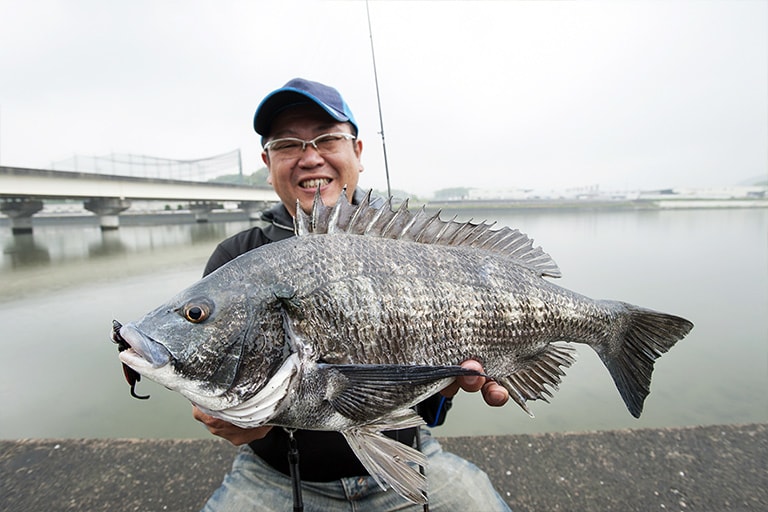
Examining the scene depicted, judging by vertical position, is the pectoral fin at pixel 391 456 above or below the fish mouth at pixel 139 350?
below

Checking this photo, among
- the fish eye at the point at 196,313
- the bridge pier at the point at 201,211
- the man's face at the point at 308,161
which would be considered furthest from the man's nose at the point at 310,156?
the bridge pier at the point at 201,211

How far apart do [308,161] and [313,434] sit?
1.58 metres

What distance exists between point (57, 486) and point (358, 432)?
95.4 inches

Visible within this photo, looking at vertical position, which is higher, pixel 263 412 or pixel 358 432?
pixel 263 412

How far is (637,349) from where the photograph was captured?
6.11 ft

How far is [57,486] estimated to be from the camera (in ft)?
8.29

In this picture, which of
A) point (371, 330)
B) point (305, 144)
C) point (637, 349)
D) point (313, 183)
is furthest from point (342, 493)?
point (305, 144)

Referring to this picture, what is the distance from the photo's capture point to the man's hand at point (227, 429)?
1684 millimetres

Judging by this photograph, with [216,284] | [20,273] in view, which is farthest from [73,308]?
[216,284]

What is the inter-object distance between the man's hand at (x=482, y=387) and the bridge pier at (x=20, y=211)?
3523 centimetres

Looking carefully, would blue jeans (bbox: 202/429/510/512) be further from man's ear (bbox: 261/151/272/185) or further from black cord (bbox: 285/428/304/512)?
man's ear (bbox: 261/151/272/185)

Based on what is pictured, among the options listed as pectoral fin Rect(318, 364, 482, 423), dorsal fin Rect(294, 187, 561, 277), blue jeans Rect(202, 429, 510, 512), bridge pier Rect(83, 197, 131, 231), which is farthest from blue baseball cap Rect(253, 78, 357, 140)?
bridge pier Rect(83, 197, 131, 231)

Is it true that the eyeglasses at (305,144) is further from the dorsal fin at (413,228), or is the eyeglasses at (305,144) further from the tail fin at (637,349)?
the tail fin at (637,349)

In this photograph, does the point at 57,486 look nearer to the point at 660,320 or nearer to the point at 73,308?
the point at 660,320
